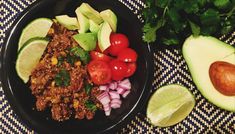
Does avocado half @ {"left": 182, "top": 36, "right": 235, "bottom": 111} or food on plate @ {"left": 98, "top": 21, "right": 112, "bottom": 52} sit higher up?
food on plate @ {"left": 98, "top": 21, "right": 112, "bottom": 52}

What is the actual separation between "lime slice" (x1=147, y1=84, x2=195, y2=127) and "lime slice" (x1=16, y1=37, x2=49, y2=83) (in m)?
0.40

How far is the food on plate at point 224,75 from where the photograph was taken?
1462mm

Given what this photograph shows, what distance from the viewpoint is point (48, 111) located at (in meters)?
1.52

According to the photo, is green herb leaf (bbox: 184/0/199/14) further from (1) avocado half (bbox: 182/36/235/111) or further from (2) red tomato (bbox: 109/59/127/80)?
(2) red tomato (bbox: 109/59/127/80)

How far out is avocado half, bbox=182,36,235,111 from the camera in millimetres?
1482

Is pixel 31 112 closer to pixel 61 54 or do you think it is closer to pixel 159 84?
pixel 61 54

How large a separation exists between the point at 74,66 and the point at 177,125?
43cm

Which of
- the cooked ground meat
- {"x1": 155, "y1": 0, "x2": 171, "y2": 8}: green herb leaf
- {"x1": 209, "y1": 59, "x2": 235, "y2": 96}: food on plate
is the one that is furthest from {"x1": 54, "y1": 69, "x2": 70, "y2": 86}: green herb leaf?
{"x1": 209, "y1": 59, "x2": 235, "y2": 96}: food on plate

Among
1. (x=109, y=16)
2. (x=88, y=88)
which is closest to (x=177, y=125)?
(x=88, y=88)

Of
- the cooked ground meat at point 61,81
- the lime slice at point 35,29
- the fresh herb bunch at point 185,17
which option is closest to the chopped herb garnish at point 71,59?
the cooked ground meat at point 61,81

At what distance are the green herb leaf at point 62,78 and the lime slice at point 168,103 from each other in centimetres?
29

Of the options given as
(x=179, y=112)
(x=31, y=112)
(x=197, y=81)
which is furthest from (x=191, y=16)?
(x=31, y=112)

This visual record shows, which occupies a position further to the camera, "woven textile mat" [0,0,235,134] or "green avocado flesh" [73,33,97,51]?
"woven textile mat" [0,0,235,134]

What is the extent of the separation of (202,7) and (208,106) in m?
0.37
